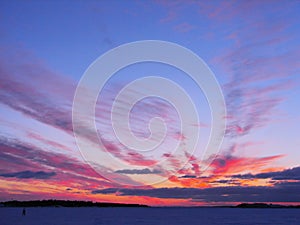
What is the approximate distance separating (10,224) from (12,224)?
61 cm

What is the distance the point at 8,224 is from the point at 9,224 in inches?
14.3

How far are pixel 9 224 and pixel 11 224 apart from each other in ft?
2.45

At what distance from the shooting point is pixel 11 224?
10331cm

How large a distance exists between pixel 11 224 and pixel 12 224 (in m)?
0.31

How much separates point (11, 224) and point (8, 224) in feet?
2.73

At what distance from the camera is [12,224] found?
10325 centimetres

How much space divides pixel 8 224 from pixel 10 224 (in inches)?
21.1

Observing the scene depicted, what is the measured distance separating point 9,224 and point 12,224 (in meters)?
1.05

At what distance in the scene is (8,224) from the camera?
103312mm

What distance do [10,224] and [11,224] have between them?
1.01 ft

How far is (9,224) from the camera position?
103625 mm
